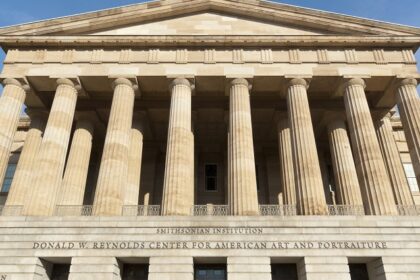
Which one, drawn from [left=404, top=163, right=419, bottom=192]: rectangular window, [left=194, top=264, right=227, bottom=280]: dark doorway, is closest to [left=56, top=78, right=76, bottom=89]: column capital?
[left=194, top=264, right=227, bottom=280]: dark doorway

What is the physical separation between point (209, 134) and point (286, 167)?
918 cm

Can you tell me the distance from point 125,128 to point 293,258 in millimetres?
11878

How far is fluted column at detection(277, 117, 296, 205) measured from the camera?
22.9 meters

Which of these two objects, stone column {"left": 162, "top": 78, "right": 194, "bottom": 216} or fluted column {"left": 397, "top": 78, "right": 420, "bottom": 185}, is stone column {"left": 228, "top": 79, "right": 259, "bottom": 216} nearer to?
stone column {"left": 162, "top": 78, "right": 194, "bottom": 216}

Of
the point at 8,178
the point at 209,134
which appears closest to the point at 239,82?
the point at 209,134

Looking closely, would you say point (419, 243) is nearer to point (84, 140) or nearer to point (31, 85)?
point (84, 140)

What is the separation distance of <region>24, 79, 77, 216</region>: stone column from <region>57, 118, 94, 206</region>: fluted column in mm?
1850

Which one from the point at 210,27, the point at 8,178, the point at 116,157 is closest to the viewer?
the point at 116,157

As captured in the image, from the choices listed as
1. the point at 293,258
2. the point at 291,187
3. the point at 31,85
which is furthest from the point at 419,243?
the point at 31,85

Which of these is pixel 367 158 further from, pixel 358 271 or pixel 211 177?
pixel 211 177

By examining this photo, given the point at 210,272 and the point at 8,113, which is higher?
the point at 8,113

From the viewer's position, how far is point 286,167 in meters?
23.9

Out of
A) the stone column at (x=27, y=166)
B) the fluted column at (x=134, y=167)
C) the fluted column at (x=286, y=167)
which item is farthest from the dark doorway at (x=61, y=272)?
the fluted column at (x=286, y=167)

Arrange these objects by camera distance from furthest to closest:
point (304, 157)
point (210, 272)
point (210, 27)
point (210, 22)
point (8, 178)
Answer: point (8, 178) < point (210, 22) < point (210, 27) < point (304, 157) < point (210, 272)
